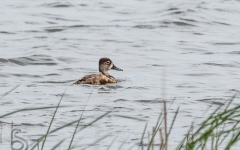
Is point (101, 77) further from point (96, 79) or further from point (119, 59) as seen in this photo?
point (119, 59)

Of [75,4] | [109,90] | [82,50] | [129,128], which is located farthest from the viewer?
[75,4]

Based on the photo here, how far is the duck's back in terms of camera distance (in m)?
12.0

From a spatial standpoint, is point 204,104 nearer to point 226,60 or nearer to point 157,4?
point 226,60

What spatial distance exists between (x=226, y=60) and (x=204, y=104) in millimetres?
4363

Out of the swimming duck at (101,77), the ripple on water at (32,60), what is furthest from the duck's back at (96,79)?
the ripple on water at (32,60)

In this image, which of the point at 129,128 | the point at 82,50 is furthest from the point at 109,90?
the point at 82,50

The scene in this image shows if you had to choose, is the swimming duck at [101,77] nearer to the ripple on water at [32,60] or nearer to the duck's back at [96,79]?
the duck's back at [96,79]

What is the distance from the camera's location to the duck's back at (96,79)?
1201cm

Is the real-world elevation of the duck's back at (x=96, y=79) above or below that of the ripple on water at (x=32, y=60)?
above

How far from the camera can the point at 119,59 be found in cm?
1527

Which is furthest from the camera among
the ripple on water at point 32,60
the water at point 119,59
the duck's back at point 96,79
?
the ripple on water at point 32,60

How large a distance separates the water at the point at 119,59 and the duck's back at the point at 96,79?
3.8 inches

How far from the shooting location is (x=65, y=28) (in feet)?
61.2

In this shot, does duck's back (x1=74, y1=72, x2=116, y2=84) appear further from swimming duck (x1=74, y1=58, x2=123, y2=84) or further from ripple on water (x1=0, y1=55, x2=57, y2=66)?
ripple on water (x1=0, y1=55, x2=57, y2=66)
